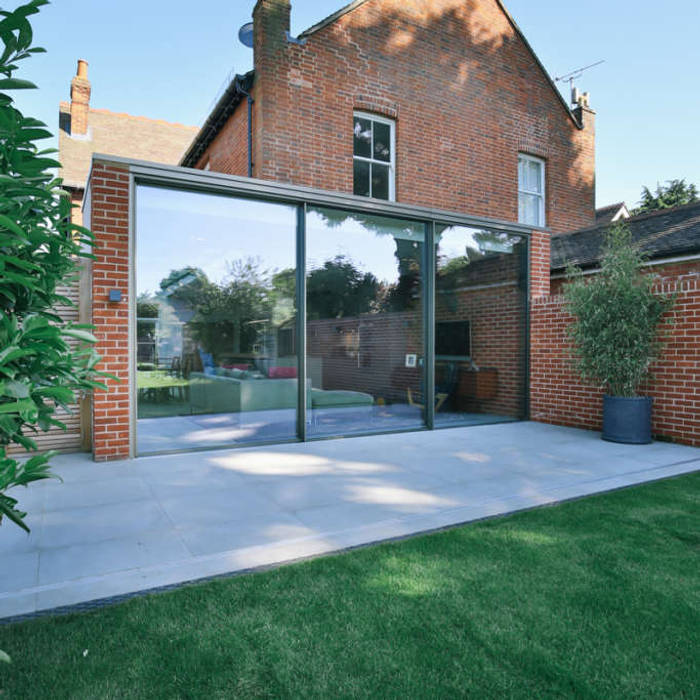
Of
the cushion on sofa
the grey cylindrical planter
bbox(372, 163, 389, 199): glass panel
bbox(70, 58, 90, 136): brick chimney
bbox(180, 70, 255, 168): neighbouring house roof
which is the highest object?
bbox(70, 58, 90, 136): brick chimney

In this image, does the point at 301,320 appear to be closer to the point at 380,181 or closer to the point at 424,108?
the point at 380,181

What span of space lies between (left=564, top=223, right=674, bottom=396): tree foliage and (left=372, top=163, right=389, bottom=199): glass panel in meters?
4.24

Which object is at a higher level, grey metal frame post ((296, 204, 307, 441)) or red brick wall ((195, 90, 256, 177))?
red brick wall ((195, 90, 256, 177))

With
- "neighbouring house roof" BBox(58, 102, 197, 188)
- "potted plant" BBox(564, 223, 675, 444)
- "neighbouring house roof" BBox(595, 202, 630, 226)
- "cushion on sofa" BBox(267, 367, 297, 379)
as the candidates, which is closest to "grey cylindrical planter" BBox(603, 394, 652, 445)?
"potted plant" BBox(564, 223, 675, 444)

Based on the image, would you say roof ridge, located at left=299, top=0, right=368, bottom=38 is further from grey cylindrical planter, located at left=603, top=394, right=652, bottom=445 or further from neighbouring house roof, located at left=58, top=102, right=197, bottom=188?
neighbouring house roof, located at left=58, top=102, right=197, bottom=188

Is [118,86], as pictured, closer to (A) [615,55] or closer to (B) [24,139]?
(A) [615,55]

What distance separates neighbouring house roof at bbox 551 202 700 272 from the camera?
24.3ft

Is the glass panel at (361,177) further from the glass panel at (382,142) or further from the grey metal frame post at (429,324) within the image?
the grey metal frame post at (429,324)

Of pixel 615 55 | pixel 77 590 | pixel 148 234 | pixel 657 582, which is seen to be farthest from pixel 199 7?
pixel 657 582

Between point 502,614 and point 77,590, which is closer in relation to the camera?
point 502,614

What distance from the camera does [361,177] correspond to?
8.84 metres

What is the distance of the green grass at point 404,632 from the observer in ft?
5.65

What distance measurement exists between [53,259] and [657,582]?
114 inches

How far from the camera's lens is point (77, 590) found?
7.64 feet
